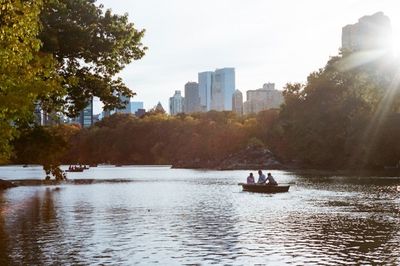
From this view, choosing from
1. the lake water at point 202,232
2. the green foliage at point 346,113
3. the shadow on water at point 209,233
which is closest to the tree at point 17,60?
the lake water at point 202,232

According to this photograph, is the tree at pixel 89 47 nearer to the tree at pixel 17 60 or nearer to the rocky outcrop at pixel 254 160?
the tree at pixel 17 60

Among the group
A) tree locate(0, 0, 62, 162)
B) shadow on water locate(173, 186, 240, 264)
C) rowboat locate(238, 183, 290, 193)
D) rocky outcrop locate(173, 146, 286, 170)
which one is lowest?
shadow on water locate(173, 186, 240, 264)

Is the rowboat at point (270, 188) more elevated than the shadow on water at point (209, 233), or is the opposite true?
the rowboat at point (270, 188)

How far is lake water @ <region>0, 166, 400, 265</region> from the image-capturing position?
25.1 m

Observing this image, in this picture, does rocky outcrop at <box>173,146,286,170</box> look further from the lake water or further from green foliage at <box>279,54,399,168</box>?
the lake water

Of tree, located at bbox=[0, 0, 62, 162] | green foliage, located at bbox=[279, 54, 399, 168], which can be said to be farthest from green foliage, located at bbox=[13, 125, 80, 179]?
green foliage, located at bbox=[279, 54, 399, 168]

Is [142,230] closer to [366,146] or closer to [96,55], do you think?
[96,55]

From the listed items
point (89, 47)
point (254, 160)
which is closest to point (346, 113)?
point (254, 160)

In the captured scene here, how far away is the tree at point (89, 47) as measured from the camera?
45.1 meters

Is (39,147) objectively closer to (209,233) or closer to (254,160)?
(209,233)

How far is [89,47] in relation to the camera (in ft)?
152

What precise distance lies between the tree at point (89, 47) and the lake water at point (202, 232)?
29.9ft

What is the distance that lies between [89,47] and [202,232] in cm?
1966

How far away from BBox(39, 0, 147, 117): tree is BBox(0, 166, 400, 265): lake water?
9.12 m
